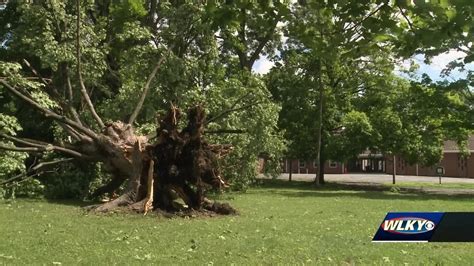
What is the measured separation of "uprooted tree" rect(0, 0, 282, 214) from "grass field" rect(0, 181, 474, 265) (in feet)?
6.60

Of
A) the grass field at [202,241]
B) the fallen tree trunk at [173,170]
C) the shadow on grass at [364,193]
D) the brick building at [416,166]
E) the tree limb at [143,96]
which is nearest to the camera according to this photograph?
the grass field at [202,241]

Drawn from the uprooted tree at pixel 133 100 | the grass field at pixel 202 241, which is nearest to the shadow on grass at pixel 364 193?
the uprooted tree at pixel 133 100

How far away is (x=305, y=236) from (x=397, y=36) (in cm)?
733

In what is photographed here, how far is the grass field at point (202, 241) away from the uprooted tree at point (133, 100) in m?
2.01

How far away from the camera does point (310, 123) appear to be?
3756 centimetres

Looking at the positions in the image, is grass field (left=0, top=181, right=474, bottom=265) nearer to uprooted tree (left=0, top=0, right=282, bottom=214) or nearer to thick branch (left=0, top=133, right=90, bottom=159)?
uprooted tree (left=0, top=0, right=282, bottom=214)

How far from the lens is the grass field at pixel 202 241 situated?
26.5ft

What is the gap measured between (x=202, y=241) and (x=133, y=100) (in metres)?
11.7

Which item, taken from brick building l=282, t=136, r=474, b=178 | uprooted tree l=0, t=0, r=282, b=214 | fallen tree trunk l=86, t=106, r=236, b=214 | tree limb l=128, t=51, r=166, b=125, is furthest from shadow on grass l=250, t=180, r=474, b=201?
brick building l=282, t=136, r=474, b=178

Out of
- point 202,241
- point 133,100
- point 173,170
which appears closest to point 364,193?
point 133,100

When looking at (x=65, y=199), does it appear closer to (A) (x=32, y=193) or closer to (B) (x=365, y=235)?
(A) (x=32, y=193)

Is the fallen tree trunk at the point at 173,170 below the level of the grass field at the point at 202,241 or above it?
above

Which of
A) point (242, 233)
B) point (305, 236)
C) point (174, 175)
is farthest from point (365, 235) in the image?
point (174, 175)

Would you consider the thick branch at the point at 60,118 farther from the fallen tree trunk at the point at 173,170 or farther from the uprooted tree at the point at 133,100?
the fallen tree trunk at the point at 173,170
